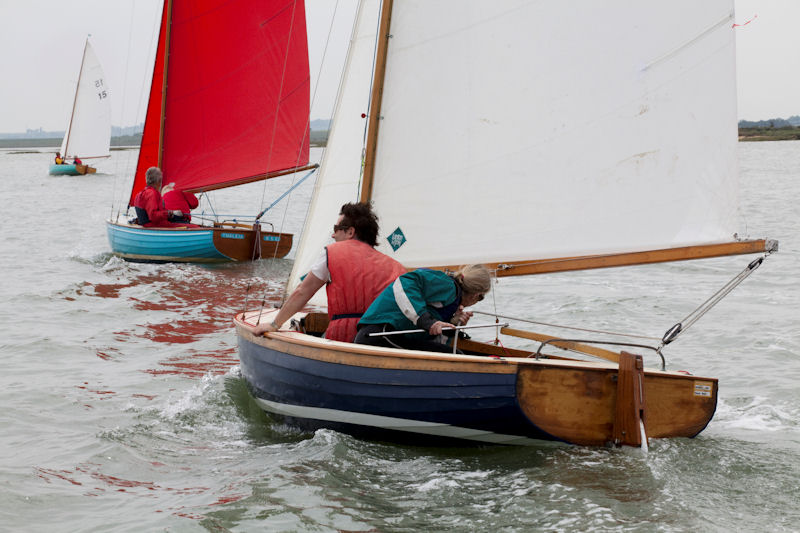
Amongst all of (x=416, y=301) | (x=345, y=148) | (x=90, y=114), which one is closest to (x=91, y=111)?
(x=90, y=114)

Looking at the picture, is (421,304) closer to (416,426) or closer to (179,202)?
(416,426)

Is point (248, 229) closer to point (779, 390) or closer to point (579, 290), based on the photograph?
point (579, 290)

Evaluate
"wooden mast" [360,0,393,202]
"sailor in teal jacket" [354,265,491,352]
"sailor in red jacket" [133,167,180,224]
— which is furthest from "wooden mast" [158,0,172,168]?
"sailor in teal jacket" [354,265,491,352]

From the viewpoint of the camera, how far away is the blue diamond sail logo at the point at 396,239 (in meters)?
5.75

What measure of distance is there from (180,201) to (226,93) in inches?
96.8

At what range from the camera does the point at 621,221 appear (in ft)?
17.6

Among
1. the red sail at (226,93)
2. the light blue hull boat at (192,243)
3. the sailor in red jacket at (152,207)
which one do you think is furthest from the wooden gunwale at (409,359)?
the red sail at (226,93)

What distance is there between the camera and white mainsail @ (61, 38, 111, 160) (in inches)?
1553

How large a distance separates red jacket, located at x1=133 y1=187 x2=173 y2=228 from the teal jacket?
973 centimetres

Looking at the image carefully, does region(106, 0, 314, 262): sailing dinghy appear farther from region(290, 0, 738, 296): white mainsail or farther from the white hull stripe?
the white hull stripe

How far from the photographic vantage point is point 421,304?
15.5 ft

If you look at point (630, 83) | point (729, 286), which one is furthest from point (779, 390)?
point (630, 83)

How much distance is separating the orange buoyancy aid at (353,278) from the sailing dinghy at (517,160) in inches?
7.6

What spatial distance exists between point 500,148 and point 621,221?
34.9 inches
